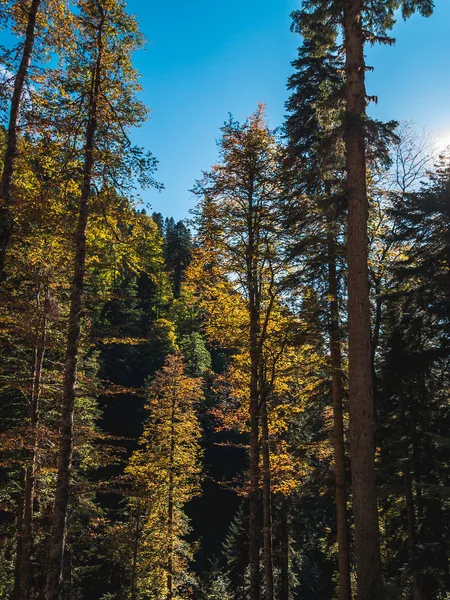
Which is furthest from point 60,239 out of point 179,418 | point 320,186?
A: point 179,418

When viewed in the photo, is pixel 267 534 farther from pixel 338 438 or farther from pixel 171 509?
pixel 171 509

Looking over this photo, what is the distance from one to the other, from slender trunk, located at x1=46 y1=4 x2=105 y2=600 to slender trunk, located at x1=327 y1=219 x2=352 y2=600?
5.94 metres

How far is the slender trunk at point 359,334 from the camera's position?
6523 mm

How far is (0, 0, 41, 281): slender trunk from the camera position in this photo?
7.67 meters

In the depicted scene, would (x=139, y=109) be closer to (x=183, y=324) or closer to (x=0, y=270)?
(x=0, y=270)

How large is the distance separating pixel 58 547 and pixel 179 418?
11.7 metres

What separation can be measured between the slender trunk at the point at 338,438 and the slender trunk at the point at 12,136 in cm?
722

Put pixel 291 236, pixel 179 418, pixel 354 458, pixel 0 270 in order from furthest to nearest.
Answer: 1. pixel 179 418
2. pixel 291 236
3. pixel 0 270
4. pixel 354 458

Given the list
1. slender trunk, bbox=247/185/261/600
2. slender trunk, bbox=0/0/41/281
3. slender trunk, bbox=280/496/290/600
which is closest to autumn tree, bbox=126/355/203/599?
slender trunk, bbox=280/496/290/600

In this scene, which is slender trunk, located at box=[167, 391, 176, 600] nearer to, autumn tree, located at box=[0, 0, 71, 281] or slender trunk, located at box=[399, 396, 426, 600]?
slender trunk, located at box=[399, 396, 426, 600]

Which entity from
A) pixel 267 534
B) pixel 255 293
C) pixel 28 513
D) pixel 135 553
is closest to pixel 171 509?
pixel 135 553

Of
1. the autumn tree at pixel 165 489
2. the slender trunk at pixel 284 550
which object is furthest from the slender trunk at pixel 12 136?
the slender trunk at pixel 284 550

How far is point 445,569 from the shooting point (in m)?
12.0

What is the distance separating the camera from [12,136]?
26.4 ft
